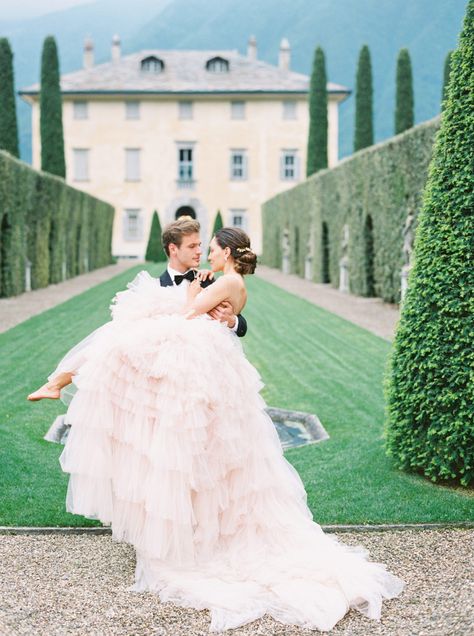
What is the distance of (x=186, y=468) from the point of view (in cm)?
368

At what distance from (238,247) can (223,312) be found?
1.04ft

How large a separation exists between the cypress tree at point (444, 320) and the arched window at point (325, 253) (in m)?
20.4

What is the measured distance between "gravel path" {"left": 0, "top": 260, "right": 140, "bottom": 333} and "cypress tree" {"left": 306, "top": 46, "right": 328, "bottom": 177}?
1396cm

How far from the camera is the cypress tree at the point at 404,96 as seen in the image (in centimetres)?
3459

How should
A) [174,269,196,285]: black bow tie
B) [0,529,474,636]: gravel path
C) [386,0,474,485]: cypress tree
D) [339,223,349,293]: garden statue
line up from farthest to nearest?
[339,223,349,293]: garden statue < [386,0,474,485]: cypress tree < [174,269,196,285]: black bow tie < [0,529,474,636]: gravel path

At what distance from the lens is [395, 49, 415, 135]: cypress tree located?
113 ft

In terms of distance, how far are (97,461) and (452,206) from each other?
2.68 m

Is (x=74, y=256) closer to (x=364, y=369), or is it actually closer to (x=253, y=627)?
(x=364, y=369)

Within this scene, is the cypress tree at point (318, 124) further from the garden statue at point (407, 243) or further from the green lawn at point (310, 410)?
the green lawn at point (310, 410)

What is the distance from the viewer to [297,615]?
3.31 metres

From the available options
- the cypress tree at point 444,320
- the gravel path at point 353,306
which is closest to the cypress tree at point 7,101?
the gravel path at point 353,306

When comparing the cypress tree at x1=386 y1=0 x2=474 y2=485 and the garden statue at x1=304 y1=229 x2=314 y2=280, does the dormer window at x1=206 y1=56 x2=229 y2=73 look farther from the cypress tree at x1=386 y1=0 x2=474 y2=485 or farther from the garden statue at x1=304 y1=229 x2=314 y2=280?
the cypress tree at x1=386 y1=0 x2=474 y2=485

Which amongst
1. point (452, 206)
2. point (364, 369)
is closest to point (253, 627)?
point (452, 206)

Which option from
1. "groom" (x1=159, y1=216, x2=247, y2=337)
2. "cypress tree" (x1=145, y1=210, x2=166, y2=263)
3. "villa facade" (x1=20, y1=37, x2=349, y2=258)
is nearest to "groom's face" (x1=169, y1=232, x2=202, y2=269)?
"groom" (x1=159, y1=216, x2=247, y2=337)
